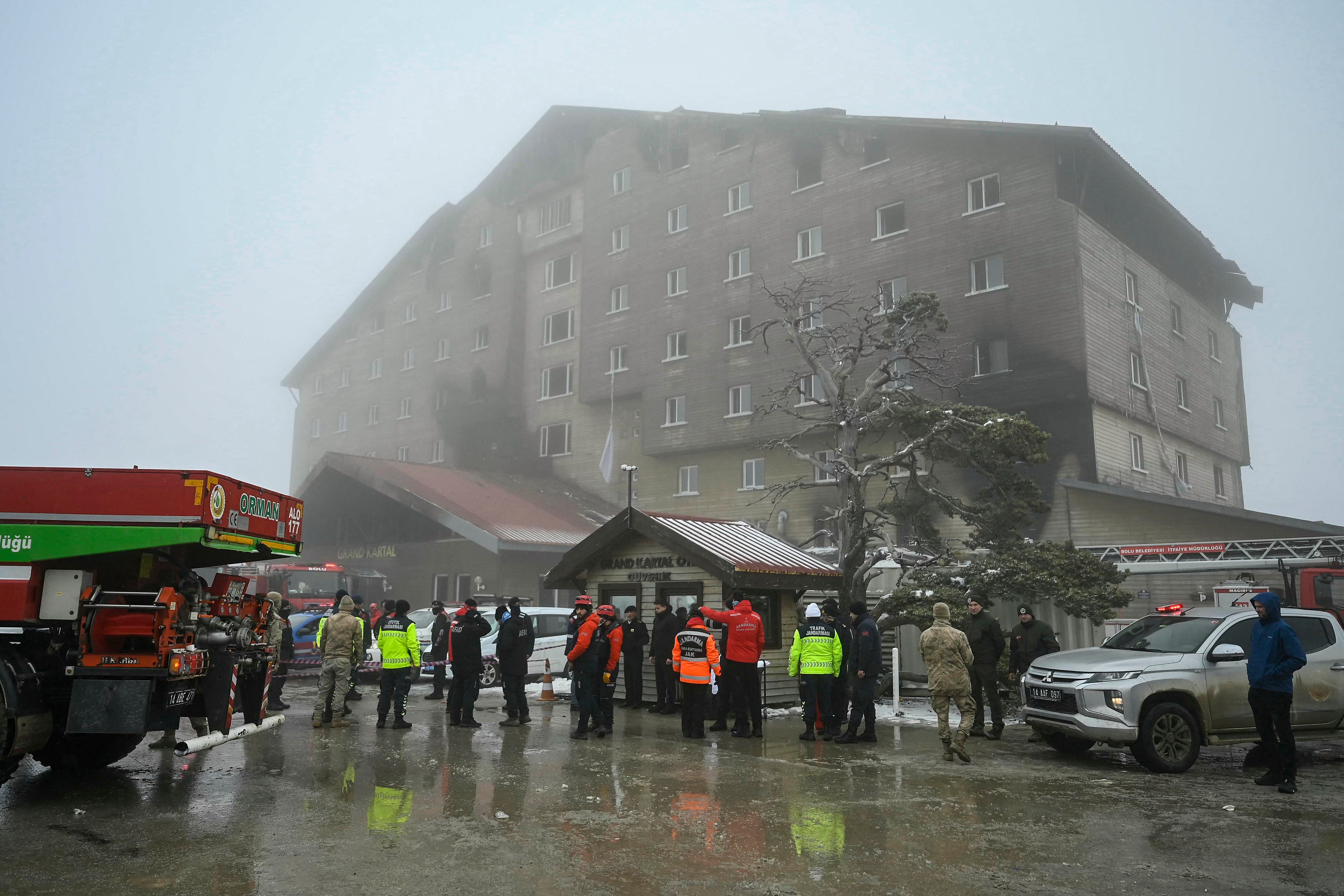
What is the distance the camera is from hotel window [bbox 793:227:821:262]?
111 feet

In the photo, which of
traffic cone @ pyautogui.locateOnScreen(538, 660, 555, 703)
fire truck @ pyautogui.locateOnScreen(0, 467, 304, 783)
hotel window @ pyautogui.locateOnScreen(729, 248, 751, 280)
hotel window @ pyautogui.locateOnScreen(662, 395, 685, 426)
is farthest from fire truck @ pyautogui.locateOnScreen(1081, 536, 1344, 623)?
fire truck @ pyautogui.locateOnScreen(0, 467, 304, 783)

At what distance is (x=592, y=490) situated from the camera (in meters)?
40.8

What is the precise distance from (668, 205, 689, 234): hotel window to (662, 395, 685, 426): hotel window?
6.84 meters

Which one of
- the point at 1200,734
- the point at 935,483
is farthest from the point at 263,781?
the point at 935,483

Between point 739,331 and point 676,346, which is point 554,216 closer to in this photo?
point 676,346

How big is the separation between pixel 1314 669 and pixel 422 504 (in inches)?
1008

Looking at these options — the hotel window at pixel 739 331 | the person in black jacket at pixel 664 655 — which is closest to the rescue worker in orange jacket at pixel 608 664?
the person in black jacket at pixel 664 655

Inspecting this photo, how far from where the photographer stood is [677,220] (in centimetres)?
3841

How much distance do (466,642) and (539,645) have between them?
6863 millimetres

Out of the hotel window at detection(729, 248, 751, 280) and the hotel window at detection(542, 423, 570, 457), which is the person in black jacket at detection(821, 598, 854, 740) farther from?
the hotel window at detection(542, 423, 570, 457)

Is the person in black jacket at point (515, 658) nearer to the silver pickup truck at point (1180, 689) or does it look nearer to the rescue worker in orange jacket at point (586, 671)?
the rescue worker in orange jacket at point (586, 671)

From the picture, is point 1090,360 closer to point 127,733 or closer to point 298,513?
point 298,513

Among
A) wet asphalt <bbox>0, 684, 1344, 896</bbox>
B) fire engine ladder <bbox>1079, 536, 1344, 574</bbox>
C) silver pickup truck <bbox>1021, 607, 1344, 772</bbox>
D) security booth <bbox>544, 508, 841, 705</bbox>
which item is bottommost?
wet asphalt <bbox>0, 684, 1344, 896</bbox>

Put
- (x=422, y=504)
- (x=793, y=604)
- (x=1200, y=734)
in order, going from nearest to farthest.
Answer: (x=1200, y=734), (x=793, y=604), (x=422, y=504)
